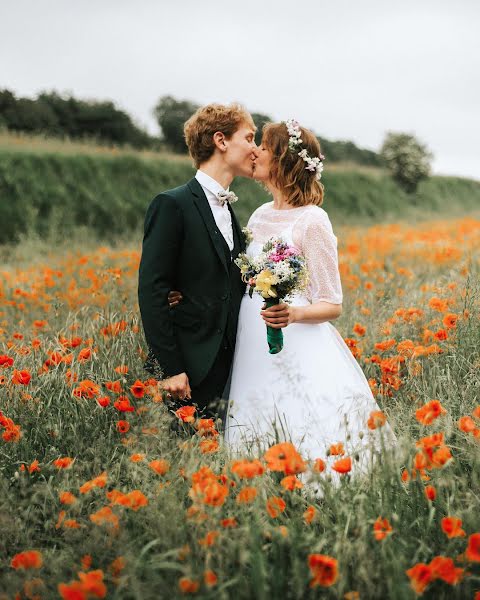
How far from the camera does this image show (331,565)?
153 centimetres

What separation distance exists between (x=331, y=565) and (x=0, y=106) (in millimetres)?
16714

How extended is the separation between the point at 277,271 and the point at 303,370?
2.07 feet

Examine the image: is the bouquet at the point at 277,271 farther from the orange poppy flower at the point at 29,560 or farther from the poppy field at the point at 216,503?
the orange poppy flower at the point at 29,560

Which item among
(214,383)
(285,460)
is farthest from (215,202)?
(285,460)

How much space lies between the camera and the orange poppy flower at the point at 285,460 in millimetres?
1759

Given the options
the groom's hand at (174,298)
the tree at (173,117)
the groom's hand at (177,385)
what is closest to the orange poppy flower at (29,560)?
the groom's hand at (177,385)

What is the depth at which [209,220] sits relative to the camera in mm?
3053

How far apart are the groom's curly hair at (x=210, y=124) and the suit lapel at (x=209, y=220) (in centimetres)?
26

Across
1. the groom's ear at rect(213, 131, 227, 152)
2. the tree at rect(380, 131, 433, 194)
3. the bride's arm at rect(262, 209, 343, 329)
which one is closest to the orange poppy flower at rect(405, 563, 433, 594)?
the bride's arm at rect(262, 209, 343, 329)

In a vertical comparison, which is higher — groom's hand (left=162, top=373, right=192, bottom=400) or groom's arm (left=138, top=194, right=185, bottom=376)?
groom's arm (left=138, top=194, right=185, bottom=376)

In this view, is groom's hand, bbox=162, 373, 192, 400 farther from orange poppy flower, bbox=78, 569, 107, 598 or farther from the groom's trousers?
orange poppy flower, bbox=78, 569, 107, 598

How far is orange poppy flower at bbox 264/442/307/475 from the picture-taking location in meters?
1.76

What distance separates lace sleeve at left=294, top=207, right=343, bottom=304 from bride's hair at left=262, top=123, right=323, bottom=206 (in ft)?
0.67

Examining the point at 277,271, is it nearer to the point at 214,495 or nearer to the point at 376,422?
the point at 376,422
